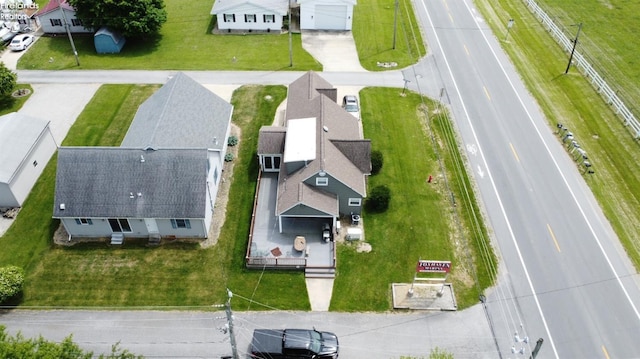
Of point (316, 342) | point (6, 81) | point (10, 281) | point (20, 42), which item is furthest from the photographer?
point (20, 42)

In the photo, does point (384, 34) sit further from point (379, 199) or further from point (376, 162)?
point (379, 199)

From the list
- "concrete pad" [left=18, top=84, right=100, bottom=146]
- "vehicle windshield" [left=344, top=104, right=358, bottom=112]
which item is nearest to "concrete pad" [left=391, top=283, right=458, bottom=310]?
"vehicle windshield" [left=344, top=104, right=358, bottom=112]

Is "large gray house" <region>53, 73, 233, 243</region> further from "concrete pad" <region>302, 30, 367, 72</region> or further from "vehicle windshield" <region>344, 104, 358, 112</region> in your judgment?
"concrete pad" <region>302, 30, 367, 72</region>

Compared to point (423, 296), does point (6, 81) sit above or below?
above

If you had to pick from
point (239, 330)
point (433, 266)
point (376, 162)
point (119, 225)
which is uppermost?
point (433, 266)

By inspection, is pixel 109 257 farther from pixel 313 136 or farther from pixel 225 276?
pixel 313 136

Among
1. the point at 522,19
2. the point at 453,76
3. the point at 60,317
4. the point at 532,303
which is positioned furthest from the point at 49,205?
the point at 522,19

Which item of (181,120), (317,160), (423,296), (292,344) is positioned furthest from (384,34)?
(292,344)
